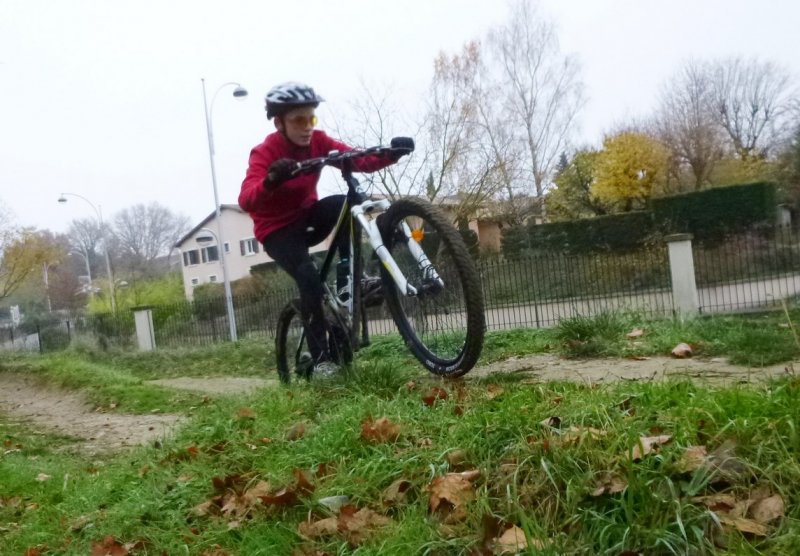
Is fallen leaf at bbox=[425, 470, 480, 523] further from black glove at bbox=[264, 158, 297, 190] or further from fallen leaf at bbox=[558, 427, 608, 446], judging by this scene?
black glove at bbox=[264, 158, 297, 190]

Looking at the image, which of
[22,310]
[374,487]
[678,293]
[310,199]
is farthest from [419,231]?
[22,310]

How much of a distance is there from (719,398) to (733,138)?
43.1 m

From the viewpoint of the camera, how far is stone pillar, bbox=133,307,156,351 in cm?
2209

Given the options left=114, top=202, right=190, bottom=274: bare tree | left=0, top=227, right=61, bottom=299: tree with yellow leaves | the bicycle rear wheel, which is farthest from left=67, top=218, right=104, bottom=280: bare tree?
the bicycle rear wheel

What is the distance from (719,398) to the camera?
234 centimetres

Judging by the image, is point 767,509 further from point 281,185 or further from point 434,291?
point 281,185

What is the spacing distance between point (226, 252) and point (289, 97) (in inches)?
2062

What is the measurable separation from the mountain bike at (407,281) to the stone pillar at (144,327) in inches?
750

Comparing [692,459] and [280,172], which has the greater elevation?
[280,172]

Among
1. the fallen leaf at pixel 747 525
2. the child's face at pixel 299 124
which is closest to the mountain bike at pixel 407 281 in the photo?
the child's face at pixel 299 124

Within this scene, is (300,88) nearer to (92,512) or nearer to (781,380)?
(92,512)

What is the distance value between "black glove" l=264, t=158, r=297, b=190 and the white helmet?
0.52 metres

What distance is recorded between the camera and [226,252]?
54.9 meters

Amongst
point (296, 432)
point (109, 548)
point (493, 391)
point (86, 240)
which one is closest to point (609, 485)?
point (493, 391)
